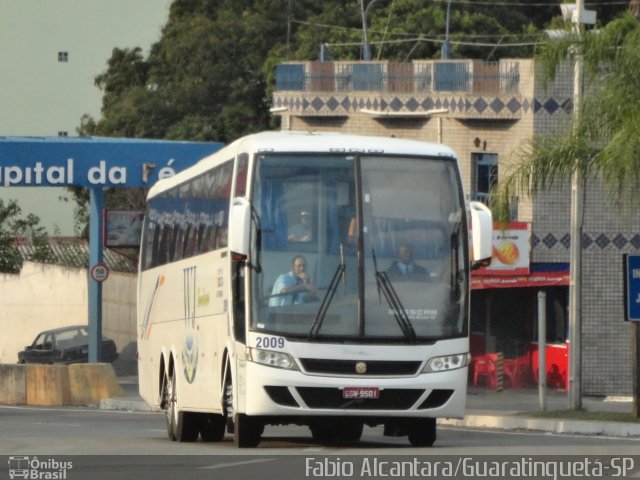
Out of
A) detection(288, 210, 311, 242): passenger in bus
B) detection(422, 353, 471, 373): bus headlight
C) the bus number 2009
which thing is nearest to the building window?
detection(422, 353, 471, 373): bus headlight

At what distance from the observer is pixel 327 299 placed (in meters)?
17.2

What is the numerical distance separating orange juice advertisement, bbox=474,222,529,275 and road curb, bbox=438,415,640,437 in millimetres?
11805

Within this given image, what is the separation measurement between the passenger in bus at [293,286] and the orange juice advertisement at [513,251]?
2193 cm

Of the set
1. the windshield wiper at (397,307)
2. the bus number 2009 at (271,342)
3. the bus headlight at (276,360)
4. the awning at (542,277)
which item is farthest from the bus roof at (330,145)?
the awning at (542,277)

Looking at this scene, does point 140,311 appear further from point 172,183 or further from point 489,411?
point 489,411

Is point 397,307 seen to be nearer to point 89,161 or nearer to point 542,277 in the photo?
point 542,277

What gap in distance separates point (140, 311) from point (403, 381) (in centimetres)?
941

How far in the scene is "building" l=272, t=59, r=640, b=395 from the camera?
38.7 metres

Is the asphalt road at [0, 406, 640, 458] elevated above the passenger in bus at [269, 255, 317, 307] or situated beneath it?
situated beneath

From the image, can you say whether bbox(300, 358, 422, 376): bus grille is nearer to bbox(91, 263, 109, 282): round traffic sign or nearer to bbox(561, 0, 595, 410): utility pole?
bbox(561, 0, 595, 410): utility pole

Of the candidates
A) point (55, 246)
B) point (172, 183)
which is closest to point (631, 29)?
point (172, 183)

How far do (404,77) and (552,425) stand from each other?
18.6 metres
